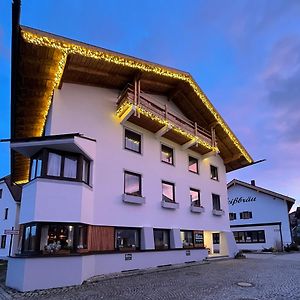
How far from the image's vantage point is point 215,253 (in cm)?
2222

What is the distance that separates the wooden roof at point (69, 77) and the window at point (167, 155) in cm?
327

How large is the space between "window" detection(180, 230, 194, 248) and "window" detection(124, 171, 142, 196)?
406cm

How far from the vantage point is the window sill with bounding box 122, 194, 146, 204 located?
1484 cm

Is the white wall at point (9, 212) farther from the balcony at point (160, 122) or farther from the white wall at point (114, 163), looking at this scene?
the balcony at point (160, 122)

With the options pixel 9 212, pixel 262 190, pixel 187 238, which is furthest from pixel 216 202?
pixel 9 212

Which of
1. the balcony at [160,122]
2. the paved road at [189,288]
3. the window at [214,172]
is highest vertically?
the balcony at [160,122]

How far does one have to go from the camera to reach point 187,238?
18.3m

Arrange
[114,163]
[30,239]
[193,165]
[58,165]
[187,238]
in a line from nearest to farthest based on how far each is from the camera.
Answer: [30,239]
[58,165]
[114,163]
[187,238]
[193,165]

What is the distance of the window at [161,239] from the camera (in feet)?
53.5

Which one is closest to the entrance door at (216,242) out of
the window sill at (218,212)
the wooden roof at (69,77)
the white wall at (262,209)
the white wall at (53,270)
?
the window sill at (218,212)

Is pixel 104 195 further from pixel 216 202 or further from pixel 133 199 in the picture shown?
pixel 216 202

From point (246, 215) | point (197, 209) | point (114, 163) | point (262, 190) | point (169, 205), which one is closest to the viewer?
point (114, 163)

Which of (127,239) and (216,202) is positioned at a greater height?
(216,202)

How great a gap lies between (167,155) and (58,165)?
25.3ft
